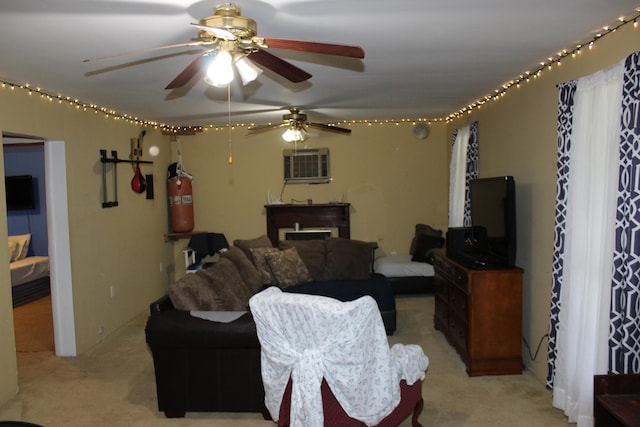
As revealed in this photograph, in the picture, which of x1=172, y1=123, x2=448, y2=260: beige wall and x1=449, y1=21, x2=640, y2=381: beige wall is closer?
x1=449, y1=21, x2=640, y2=381: beige wall

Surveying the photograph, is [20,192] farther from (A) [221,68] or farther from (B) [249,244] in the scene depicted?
(A) [221,68]

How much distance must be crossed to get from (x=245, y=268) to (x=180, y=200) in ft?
7.75

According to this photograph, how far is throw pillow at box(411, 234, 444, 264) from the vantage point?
633 centimetres

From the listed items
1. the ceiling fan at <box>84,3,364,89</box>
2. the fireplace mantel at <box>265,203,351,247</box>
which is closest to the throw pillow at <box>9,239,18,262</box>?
the fireplace mantel at <box>265,203,351,247</box>

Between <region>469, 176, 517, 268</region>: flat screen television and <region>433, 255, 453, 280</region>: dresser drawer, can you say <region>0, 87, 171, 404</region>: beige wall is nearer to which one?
<region>433, 255, 453, 280</region>: dresser drawer

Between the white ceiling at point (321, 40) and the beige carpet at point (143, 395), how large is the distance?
8.09 feet

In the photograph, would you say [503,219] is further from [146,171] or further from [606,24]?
[146,171]

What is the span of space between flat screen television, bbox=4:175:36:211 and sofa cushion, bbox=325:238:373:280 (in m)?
5.06

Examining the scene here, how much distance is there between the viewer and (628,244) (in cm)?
253

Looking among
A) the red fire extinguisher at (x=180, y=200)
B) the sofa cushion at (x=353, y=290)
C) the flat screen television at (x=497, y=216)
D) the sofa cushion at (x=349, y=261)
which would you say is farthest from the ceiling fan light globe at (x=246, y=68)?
the red fire extinguisher at (x=180, y=200)

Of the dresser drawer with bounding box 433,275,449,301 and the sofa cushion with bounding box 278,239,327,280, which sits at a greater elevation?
the sofa cushion with bounding box 278,239,327,280

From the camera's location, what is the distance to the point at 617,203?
259cm

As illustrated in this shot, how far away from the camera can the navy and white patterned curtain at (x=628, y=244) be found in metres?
2.46

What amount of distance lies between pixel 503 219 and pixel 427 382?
4.84 feet
